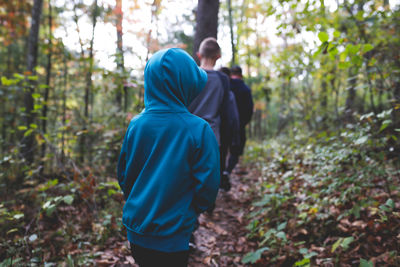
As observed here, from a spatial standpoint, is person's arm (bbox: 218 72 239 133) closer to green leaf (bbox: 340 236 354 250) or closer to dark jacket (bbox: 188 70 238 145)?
dark jacket (bbox: 188 70 238 145)

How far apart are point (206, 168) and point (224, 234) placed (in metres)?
2.76

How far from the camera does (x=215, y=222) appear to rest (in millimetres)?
4391

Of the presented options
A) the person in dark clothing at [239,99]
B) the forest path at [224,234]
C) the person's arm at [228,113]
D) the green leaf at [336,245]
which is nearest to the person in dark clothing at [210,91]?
the person's arm at [228,113]

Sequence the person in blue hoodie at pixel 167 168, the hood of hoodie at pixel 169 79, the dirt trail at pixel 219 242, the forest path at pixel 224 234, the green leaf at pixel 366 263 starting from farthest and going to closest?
1. the forest path at pixel 224 234
2. the dirt trail at pixel 219 242
3. the green leaf at pixel 366 263
4. the hood of hoodie at pixel 169 79
5. the person in blue hoodie at pixel 167 168

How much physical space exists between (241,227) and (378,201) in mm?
2100

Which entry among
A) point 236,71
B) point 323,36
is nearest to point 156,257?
point 323,36

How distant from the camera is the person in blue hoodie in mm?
1631

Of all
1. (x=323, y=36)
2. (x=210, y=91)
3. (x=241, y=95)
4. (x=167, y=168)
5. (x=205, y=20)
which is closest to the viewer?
(x=167, y=168)

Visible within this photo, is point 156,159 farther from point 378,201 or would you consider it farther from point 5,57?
point 5,57

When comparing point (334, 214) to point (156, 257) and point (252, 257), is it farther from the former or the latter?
point (156, 257)

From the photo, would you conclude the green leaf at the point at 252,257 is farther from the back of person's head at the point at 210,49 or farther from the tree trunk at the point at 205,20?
the tree trunk at the point at 205,20

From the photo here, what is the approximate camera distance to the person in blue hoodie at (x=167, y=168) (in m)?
1.63

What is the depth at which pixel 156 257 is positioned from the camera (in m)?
1.66

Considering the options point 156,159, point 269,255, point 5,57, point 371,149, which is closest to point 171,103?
point 156,159
